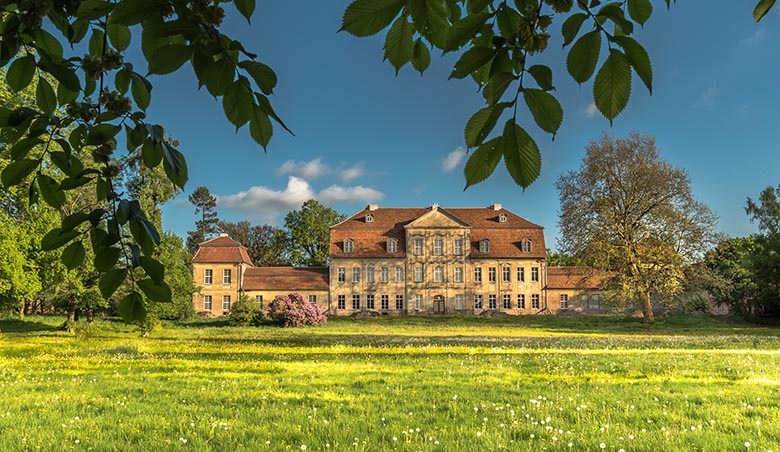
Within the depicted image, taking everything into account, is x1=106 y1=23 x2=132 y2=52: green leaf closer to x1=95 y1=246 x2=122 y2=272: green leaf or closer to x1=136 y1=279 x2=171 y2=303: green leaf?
x1=95 y1=246 x2=122 y2=272: green leaf

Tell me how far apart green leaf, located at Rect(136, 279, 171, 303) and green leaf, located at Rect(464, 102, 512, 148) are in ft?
3.56

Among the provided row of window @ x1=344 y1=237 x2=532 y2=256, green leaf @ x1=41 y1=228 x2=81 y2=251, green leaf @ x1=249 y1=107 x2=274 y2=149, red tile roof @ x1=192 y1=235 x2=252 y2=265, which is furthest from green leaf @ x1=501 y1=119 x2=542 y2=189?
red tile roof @ x1=192 y1=235 x2=252 y2=265

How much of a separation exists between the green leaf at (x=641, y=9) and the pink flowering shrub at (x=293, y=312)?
3585 cm

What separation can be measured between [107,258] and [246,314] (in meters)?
38.1

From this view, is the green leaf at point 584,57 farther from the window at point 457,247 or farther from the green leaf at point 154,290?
the window at point 457,247

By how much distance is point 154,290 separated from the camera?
1.72 metres

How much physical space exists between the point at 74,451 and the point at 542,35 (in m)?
5.79

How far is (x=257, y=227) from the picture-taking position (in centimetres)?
7181

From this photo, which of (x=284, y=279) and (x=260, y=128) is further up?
(x=284, y=279)

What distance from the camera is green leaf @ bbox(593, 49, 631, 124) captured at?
1153 millimetres

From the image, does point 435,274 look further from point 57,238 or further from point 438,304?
point 57,238

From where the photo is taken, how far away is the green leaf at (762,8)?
4.60 feet

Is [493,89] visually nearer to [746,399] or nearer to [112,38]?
[112,38]

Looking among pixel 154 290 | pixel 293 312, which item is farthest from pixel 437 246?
pixel 154 290
